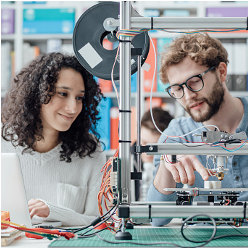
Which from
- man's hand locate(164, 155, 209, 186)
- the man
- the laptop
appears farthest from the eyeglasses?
the laptop

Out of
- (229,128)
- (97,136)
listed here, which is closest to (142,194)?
(97,136)

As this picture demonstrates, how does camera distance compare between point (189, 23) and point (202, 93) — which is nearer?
point (189, 23)

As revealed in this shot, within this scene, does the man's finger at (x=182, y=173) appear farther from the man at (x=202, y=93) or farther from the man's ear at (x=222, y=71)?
the man's ear at (x=222, y=71)

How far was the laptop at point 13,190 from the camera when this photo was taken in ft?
3.59

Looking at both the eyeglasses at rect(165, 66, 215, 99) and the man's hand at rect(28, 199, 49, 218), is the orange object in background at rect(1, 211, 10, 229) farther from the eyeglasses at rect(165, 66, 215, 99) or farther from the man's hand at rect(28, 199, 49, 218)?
the eyeglasses at rect(165, 66, 215, 99)

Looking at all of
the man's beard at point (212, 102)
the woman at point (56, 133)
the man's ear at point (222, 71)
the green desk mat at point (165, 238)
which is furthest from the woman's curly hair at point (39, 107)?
the green desk mat at point (165, 238)

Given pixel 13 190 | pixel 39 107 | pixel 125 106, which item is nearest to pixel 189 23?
pixel 125 106

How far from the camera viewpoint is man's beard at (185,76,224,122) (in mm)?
1779

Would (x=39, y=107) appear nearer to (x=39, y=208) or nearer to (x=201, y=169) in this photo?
(x=39, y=208)

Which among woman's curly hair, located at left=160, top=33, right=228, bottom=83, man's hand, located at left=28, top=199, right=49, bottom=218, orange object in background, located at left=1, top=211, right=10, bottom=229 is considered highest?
woman's curly hair, located at left=160, top=33, right=228, bottom=83

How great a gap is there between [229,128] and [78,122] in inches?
30.5

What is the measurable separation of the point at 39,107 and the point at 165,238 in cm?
109

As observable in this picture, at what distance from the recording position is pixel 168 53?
1.86 metres

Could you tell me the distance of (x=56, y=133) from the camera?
75.2 inches
